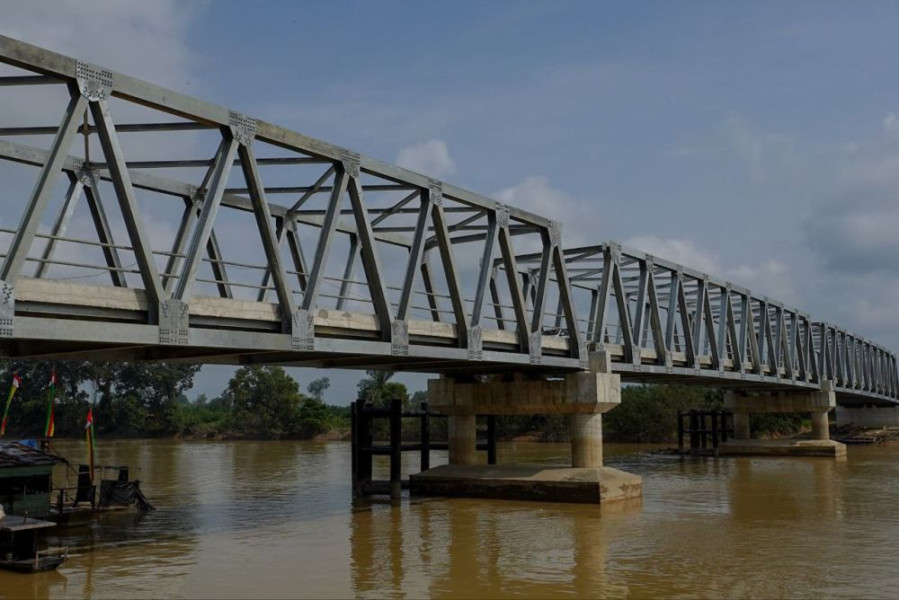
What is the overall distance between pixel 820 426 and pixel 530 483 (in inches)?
1498

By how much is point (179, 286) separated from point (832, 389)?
2202 inches

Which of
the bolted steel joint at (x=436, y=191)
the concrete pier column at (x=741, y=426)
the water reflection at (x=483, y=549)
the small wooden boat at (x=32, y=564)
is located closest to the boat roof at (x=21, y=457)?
the small wooden boat at (x=32, y=564)

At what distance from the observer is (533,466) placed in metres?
30.4

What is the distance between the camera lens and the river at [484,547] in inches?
628

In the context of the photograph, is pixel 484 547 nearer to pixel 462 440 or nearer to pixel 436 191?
pixel 436 191

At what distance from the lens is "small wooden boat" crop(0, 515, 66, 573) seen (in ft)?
55.3

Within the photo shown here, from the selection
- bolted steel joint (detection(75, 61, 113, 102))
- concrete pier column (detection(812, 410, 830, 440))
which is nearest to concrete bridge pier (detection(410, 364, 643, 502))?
bolted steel joint (detection(75, 61, 113, 102))

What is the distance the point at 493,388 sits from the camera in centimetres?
3094

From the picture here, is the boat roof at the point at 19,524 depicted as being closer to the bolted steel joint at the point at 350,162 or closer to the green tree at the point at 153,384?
the bolted steel joint at the point at 350,162

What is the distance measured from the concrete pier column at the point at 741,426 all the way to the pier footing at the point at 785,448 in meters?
1.24

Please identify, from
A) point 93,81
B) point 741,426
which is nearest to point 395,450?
point 93,81

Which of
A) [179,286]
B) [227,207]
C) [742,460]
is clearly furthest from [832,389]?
[179,286]

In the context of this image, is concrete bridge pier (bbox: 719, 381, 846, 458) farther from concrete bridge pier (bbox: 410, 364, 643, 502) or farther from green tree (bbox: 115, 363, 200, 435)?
green tree (bbox: 115, 363, 200, 435)

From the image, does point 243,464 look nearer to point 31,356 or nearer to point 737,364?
point 737,364
